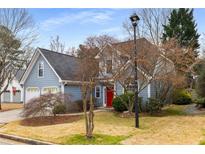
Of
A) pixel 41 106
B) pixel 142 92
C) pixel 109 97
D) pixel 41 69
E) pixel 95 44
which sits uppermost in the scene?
pixel 95 44

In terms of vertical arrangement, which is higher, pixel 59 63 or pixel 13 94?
pixel 59 63

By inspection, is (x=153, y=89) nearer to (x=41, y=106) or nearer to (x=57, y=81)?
(x=57, y=81)

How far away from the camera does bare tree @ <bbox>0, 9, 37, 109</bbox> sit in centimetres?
1981

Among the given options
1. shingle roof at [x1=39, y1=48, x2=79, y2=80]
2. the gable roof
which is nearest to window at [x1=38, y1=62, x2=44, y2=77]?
the gable roof

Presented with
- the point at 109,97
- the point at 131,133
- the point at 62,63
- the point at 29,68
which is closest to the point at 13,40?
the point at 29,68

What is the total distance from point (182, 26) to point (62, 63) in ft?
38.6

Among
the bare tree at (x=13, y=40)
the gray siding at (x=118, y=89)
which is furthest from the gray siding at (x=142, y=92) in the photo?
the bare tree at (x=13, y=40)

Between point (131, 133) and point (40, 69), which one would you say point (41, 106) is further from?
point (40, 69)

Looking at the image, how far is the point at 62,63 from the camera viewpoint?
20781 mm

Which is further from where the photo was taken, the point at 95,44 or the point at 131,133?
the point at 95,44

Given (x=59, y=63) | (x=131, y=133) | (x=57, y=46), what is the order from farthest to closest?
(x=57, y=46) < (x=59, y=63) < (x=131, y=133)

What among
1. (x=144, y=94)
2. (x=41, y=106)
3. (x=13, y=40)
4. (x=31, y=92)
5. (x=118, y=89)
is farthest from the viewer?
(x=13, y=40)
